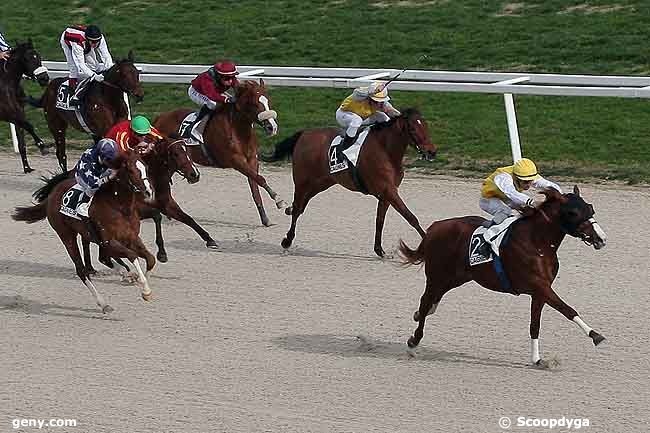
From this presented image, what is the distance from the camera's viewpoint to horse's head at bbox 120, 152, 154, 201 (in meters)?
9.16

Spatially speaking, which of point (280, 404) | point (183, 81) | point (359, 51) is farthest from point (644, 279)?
point (359, 51)

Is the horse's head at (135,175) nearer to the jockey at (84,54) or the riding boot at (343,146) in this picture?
the riding boot at (343,146)

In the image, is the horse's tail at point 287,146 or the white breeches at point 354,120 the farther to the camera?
the horse's tail at point 287,146

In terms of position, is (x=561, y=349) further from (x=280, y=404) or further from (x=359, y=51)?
(x=359, y=51)

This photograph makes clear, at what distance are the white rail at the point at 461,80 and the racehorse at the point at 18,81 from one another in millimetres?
965

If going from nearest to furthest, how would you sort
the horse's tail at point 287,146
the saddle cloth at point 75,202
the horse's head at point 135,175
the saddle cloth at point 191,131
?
the horse's head at point 135,175 → the saddle cloth at point 75,202 → the horse's tail at point 287,146 → the saddle cloth at point 191,131

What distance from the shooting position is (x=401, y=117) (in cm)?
1057

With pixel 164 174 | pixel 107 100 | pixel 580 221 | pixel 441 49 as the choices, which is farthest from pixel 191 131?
pixel 441 49

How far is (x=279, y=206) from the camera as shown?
11648 millimetres

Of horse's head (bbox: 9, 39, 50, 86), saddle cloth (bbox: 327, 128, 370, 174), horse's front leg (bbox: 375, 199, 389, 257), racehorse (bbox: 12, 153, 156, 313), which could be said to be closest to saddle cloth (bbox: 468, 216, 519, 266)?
racehorse (bbox: 12, 153, 156, 313)

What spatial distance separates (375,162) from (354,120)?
0.45m

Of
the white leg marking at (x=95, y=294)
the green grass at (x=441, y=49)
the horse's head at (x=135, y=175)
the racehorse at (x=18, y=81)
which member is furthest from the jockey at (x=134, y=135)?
the racehorse at (x=18, y=81)

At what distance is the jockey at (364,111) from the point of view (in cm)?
1101

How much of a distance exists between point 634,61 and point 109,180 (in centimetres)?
947
